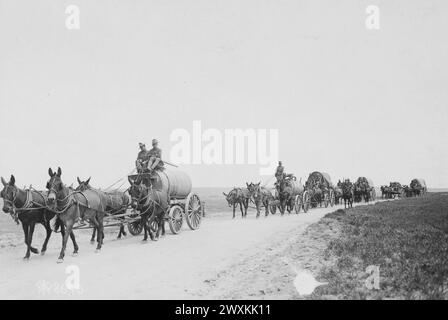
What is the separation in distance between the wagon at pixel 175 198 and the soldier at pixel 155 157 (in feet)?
0.76

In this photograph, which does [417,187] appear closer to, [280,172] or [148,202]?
[280,172]

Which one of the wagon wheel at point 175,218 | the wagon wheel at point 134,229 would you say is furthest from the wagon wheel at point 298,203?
the wagon wheel at point 134,229

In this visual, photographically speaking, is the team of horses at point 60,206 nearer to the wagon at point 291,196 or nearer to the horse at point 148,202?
the horse at point 148,202

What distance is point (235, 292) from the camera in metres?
6.84

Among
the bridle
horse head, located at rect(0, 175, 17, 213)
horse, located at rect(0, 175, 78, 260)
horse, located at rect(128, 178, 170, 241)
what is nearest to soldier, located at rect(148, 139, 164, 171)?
horse, located at rect(128, 178, 170, 241)

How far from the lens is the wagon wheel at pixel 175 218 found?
14328 mm

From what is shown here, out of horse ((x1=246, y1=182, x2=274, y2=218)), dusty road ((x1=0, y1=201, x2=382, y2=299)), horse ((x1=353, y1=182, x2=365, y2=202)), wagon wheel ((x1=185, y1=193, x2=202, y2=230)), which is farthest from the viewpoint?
horse ((x1=353, y1=182, x2=365, y2=202))

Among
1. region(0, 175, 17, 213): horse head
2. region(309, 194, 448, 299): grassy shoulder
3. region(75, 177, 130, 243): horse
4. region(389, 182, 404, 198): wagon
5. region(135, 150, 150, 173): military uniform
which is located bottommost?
region(389, 182, 404, 198): wagon

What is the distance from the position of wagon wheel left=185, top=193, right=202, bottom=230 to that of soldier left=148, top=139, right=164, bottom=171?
6.56ft

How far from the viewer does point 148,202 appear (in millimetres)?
12547

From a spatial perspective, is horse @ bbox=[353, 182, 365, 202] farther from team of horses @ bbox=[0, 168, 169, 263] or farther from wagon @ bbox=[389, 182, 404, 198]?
team of horses @ bbox=[0, 168, 169, 263]

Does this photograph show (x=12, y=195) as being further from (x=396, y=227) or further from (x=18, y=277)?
(x=396, y=227)

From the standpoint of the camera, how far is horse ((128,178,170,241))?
12641 mm

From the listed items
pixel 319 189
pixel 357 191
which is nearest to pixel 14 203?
pixel 319 189
